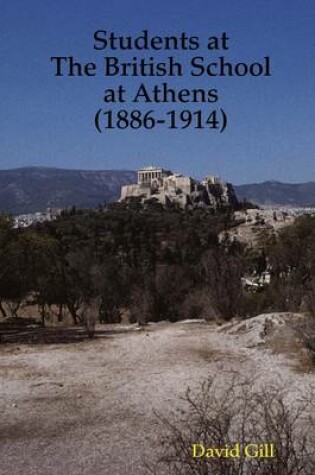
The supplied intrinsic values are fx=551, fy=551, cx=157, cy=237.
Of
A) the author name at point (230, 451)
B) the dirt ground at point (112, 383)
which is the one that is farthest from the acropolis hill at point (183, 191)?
the author name at point (230, 451)

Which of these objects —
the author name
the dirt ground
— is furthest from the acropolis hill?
the author name

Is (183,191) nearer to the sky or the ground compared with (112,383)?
nearer to the sky

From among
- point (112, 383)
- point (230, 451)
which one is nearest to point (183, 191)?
point (112, 383)

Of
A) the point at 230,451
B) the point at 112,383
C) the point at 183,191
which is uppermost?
the point at 183,191

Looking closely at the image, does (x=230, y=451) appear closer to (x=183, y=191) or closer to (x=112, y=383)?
(x=112, y=383)

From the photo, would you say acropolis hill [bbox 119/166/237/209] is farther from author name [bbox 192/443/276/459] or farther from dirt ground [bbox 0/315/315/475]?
author name [bbox 192/443/276/459]

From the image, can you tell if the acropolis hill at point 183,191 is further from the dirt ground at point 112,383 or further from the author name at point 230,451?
the author name at point 230,451
